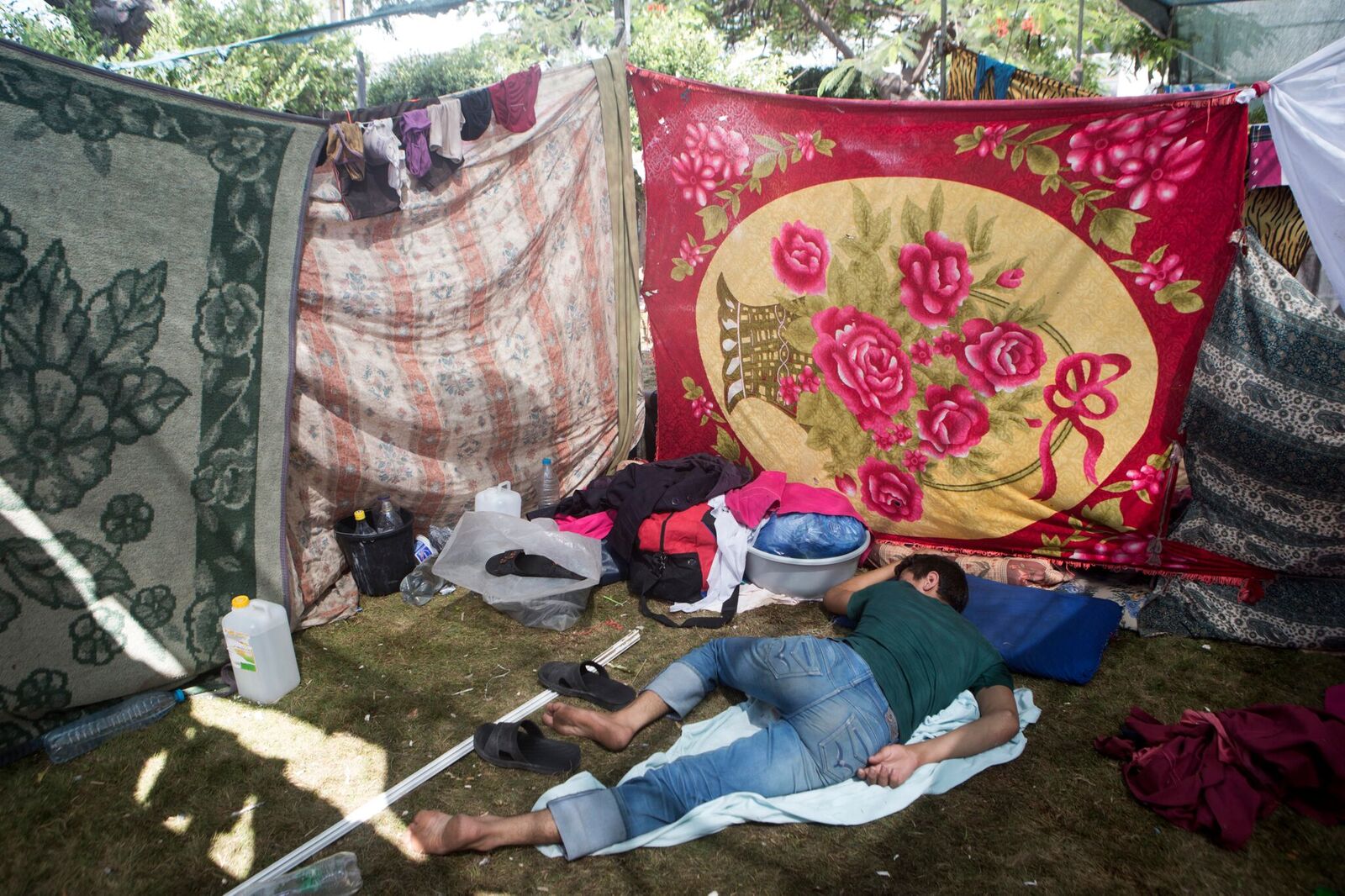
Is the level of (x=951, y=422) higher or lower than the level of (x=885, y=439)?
higher

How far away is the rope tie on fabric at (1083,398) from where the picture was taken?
11.5ft

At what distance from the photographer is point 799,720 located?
248 cm

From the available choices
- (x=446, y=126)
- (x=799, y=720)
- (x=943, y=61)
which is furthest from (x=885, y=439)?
(x=446, y=126)

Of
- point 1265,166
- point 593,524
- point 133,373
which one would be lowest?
point 593,524

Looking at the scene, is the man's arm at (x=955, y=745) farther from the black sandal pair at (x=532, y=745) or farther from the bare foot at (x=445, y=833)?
the bare foot at (x=445, y=833)

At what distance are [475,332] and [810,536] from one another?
6.04 ft

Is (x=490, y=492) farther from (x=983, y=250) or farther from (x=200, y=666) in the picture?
(x=983, y=250)

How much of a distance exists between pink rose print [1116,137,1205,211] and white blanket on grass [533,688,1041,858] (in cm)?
214

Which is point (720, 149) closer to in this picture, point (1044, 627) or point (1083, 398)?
point (1083, 398)

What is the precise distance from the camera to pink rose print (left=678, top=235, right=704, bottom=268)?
4.29 metres

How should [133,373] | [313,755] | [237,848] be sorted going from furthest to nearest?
1. [133,373]
2. [313,755]
3. [237,848]

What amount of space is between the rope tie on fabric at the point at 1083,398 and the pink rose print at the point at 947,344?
418 mm

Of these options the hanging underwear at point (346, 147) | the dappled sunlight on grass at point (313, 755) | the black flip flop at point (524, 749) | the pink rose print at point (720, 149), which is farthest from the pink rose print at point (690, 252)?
the dappled sunlight on grass at point (313, 755)

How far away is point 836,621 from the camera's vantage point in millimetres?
3520
